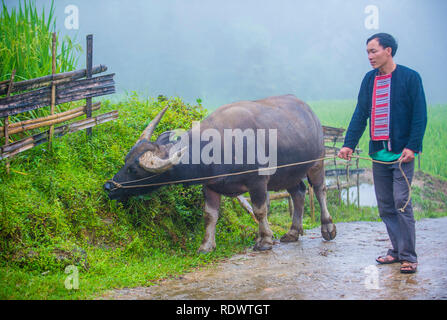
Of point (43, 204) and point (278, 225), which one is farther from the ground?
point (43, 204)

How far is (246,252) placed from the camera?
16.9 feet

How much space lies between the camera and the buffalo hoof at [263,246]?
5164mm

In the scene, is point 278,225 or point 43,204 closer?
point 43,204

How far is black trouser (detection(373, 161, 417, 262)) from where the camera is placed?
3926 millimetres

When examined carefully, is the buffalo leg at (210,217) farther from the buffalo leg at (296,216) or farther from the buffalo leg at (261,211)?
the buffalo leg at (296,216)

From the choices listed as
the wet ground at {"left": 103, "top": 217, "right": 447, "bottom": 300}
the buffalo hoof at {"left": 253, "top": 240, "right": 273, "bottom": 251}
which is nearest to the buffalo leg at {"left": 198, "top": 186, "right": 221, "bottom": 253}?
the wet ground at {"left": 103, "top": 217, "right": 447, "bottom": 300}

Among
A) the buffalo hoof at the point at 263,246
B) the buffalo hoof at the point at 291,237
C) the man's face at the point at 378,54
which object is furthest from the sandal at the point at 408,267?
the buffalo hoof at the point at 291,237

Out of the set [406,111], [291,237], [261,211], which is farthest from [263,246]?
[406,111]

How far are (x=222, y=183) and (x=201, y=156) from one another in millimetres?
384

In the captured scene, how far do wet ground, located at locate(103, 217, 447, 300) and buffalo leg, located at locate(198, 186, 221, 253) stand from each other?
0.35 metres

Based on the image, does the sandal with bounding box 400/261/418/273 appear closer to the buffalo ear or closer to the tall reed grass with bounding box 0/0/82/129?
the buffalo ear
